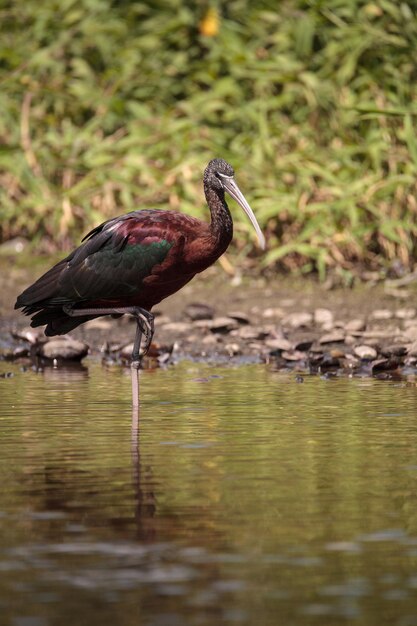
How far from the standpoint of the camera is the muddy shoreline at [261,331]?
9477mm

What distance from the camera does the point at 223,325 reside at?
10719 millimetres

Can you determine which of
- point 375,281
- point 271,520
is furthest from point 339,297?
point 271,520

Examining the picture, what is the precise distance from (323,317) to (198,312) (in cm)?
96

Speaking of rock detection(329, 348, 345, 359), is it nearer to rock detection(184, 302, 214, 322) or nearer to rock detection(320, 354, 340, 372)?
rock detection(320, 354, 340, 372)

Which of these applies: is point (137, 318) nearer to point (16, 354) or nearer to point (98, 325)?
point (16, 354)

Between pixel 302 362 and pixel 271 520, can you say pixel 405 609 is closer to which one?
pixel 271 520

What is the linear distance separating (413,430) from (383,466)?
92cm

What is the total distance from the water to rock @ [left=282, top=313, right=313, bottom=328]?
8.38 ft

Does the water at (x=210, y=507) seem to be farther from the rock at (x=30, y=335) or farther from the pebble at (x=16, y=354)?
the rock at (x=30, y=335)

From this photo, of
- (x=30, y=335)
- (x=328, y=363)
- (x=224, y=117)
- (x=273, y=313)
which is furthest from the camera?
(x=224, y=117)

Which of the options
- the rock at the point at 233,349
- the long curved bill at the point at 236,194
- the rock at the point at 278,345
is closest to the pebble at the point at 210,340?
the rock at the point at 233,349

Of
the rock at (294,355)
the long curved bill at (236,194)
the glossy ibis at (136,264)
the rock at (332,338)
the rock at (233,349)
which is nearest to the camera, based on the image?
the glossy ibis at (136,264)

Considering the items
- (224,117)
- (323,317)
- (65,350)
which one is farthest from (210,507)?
(224,117)

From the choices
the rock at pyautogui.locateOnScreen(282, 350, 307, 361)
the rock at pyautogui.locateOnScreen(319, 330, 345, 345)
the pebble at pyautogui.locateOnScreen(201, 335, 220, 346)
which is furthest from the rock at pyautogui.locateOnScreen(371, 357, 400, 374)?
the pebble at pyautogui.locateOnScreen(201, 335, 220, 346)
